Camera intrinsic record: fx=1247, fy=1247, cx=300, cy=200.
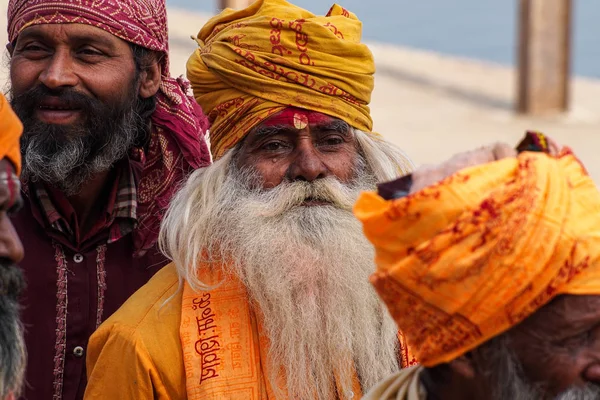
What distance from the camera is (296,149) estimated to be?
4.08 metres

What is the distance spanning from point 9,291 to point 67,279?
4.71ft

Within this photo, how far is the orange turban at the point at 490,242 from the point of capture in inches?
100.0

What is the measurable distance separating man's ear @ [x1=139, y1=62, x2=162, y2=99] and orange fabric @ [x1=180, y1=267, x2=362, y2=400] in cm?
105

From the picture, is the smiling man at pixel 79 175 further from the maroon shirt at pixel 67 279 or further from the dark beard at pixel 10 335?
the dark beard at pixel 10 335

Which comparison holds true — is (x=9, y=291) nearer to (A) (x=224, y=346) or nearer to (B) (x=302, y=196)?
(A) (x=224, y=346)

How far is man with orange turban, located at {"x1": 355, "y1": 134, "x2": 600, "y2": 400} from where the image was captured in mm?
2543

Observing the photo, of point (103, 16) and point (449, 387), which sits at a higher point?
point (103, 16)

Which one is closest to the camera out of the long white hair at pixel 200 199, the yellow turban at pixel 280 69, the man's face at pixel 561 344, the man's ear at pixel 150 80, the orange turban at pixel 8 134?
the man's face at pixel 561 344

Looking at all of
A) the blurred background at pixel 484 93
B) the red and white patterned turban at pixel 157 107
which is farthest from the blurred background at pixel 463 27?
the red and white patterned turban at pixel 157 107

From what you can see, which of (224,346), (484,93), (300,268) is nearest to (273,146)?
(300,268)

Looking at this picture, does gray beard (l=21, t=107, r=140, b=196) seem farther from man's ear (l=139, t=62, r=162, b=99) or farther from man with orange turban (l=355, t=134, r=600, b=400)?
man with orange turban (l=355, t=134, r=600, b=400)

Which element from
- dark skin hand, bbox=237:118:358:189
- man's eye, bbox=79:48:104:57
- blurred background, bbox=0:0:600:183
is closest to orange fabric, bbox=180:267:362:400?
dark skin hand, bbox=237:118:358:189

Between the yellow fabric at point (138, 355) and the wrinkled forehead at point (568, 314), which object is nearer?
the wrinkled forehead at point (568, 314)

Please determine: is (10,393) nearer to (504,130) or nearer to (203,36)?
(203,36)
